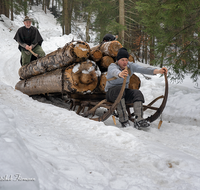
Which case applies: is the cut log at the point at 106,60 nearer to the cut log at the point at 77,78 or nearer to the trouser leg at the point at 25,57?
the cut log at the point at 77,78

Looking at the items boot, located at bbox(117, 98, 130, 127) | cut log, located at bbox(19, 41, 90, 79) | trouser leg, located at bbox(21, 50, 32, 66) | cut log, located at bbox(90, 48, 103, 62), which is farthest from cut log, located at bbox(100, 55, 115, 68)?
trouser leg, located at bbox(21, 50, 32, 66)

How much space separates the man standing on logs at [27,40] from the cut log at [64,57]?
0.91 metres

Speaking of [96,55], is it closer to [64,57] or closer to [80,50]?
[80,50]

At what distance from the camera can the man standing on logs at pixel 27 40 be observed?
568cm

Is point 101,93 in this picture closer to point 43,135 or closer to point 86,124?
point 86,124

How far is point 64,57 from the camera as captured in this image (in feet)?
13.1

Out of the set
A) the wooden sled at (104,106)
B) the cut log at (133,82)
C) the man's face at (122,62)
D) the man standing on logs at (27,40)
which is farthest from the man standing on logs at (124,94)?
the man standing on logs at (27,40)

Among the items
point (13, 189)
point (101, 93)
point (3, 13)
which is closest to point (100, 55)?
point (101, 93)

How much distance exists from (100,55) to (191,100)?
279 cm

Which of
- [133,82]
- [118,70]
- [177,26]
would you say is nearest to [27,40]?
[133,82]

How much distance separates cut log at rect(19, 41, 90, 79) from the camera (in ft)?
12.6

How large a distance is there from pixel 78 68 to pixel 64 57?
0.47 m

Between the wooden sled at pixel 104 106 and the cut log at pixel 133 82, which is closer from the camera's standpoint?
the wooden sled at pixel 104 106

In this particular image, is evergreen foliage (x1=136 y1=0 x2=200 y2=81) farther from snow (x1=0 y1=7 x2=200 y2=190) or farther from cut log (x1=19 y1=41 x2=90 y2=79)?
snow (x1=0 y1=7 x2=200 y2=190)
